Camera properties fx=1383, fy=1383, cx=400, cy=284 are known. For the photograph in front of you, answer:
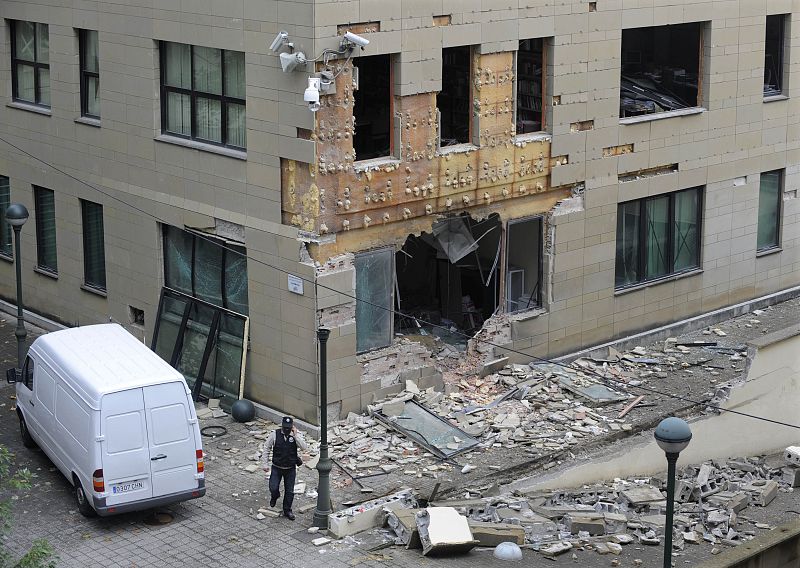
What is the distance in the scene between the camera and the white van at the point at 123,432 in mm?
18844

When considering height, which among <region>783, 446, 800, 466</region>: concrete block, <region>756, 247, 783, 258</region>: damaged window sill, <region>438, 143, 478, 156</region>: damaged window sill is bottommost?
<region>783, 446, 800, 466</region>: concrete block

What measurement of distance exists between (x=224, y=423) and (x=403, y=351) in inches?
127

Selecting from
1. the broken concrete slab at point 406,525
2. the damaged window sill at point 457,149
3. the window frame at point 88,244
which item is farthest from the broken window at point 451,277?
the broken concrete slab at point 406,525

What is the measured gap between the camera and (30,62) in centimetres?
2745

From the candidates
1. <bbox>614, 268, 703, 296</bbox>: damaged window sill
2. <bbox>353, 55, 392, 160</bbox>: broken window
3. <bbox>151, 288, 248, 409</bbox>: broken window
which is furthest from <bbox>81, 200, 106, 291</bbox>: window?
<bbox>614, 268, 703, 296</bbox>: damaged window sill

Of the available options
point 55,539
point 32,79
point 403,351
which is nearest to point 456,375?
point 403,351

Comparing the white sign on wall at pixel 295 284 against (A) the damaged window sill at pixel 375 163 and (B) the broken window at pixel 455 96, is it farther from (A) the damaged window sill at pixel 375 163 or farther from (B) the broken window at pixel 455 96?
(B) the broken window at pixel 455 96

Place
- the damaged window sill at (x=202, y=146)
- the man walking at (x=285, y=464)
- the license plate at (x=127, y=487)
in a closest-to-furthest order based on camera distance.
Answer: the license plate at (x=127, y=487), the man walking at (x=285, y=464), the damaged window sill at (x=202, y=146)

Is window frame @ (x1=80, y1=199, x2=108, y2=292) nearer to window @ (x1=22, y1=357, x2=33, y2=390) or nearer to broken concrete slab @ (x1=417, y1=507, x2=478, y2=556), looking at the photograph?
window @ (x1=22, y1=357, x2=33, y2=390)

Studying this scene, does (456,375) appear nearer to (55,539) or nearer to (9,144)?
(55,539)

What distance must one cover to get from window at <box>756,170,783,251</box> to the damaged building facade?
0.30 feet

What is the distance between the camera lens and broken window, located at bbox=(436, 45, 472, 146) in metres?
24.7

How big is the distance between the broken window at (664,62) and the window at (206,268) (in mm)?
8945

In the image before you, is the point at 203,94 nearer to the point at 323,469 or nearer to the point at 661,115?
the point at 323,469
